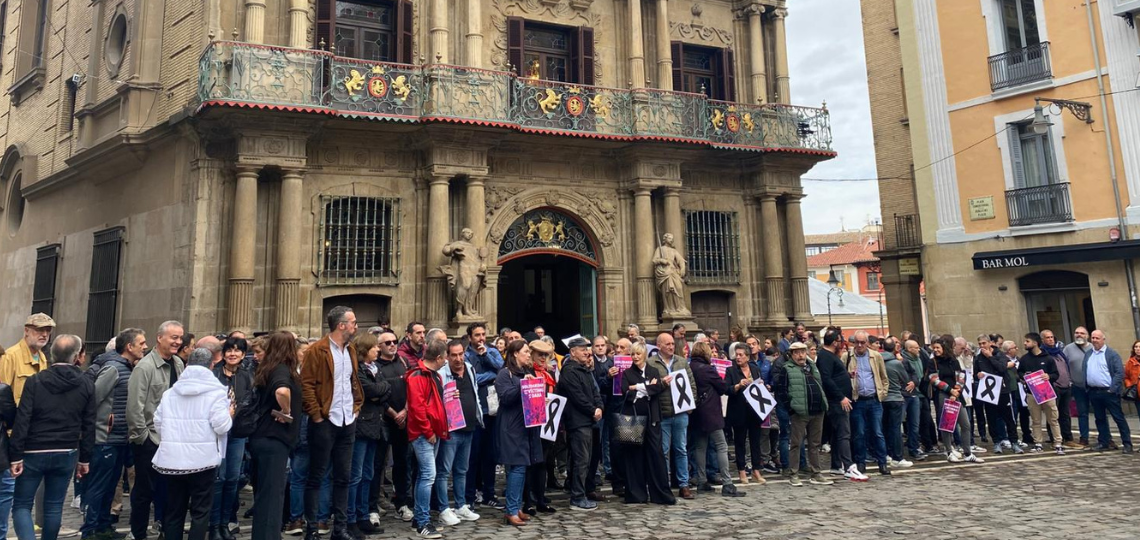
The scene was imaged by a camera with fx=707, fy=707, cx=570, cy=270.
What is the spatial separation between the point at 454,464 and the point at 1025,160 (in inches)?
672

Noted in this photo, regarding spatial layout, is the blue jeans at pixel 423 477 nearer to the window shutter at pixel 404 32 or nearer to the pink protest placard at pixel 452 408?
the pink protest placard at pixel 452 408

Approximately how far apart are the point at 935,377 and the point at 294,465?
936 cm

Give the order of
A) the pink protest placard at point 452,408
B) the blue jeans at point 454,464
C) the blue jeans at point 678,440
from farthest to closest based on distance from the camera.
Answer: the blue jeans at point 678,440 < the blue jeans at point 454,464 < the pink protest placard at point 452,408

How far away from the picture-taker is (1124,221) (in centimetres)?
1611

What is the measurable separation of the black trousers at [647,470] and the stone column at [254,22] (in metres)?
11.5

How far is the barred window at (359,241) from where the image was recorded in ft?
49.3

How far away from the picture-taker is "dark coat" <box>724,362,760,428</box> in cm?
937

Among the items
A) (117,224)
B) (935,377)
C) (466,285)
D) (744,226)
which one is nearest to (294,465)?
(466,285)

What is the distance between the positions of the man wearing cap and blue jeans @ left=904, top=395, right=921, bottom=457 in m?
5.60

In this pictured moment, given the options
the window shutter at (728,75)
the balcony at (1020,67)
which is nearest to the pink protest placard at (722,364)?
the window shutter at (728,75)

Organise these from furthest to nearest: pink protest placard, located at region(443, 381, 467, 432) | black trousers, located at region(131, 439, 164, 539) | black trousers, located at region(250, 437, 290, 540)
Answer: pink protest placard, located at region(443, 381, 467, 432)
black trousers, located at region(131, 439, 164, 539)
black trousers, located at region(250, 437, 290, 540)

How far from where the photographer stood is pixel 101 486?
707 centimetres

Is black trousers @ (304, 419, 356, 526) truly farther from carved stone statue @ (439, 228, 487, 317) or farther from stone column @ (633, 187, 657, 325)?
stone column @ (633, 187, 657, 325)

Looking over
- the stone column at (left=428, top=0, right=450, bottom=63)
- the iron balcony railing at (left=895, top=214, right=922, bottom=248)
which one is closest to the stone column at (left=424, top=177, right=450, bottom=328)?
the stone column at (left=428, top=0, right=450, bottom=63)
